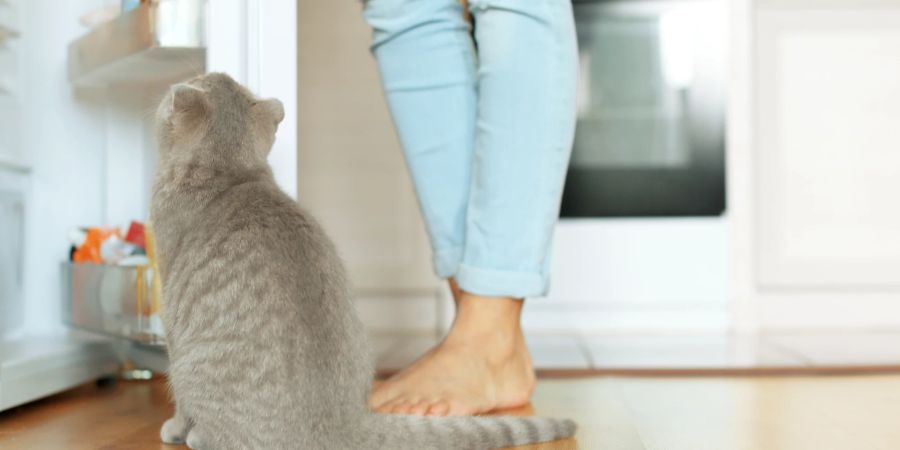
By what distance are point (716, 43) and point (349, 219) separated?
3.60ft

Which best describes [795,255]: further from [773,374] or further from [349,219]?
[349,219]

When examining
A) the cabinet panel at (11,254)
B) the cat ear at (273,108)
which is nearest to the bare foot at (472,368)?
the cat ear at (273,108)

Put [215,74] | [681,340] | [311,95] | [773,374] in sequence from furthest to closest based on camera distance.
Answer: [311,95] → [681,340] → [773,374] → [215,74]

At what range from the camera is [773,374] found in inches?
64.6

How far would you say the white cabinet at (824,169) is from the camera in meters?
2.56

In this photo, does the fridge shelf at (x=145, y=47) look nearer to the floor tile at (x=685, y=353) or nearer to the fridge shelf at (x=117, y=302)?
the fridge shelf at (x=117, y=302)

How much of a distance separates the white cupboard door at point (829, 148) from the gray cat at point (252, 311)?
1762 millimetres

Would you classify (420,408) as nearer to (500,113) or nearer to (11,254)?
(500,113)

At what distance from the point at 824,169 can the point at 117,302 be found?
1.93 m

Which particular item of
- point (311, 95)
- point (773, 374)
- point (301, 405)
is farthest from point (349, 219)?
point (301, 405)

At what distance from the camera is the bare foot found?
3.88 feet

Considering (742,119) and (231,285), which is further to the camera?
(742,119)

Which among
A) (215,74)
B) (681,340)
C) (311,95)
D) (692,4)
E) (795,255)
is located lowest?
(681,340)

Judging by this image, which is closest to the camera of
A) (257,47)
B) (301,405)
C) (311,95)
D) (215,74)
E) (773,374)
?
(301,405)
